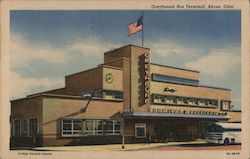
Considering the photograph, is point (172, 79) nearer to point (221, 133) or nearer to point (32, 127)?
point (221, 133)

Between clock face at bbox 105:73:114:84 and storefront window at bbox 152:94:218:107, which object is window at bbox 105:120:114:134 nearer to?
clock face at bbox 105:73:114:84

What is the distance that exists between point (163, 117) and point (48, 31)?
10262 millimetres

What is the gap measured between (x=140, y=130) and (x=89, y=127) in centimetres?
403

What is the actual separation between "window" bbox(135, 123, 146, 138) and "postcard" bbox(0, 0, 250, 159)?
71mm

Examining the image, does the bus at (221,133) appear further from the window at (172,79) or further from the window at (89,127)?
the window at (89,127)

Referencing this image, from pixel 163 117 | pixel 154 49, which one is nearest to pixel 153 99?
pixel 163 117

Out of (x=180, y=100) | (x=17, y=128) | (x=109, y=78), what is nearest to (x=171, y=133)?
(x=180, y=100)

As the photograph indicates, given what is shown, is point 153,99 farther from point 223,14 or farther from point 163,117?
point 223,14

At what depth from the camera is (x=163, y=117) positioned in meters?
29.7

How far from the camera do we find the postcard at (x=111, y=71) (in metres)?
22.0

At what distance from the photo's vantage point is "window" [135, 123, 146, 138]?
28844 millimetres

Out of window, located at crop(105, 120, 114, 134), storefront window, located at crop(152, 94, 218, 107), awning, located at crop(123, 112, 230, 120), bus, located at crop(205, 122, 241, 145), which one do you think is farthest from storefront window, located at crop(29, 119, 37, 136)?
bus, located at crop(205, 122, 241, 145)

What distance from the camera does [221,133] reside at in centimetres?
2933

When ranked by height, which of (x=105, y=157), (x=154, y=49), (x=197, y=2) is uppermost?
(x=197, y=2)
